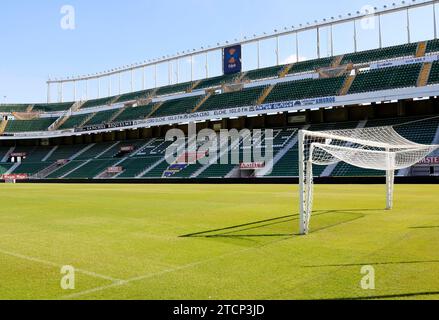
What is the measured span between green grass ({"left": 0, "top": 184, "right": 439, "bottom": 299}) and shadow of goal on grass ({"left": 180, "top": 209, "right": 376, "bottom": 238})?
2 cm

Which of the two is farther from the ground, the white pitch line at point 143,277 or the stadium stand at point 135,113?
the stadium stand at point 135,113

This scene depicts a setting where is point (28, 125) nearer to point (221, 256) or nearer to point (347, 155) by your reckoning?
point (347, 155)

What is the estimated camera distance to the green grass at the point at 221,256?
16.6 ft

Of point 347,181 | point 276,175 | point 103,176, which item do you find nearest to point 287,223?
point 347,181

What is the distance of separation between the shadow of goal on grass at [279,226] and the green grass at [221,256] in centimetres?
2

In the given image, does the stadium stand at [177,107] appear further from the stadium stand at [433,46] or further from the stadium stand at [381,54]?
the stadium stand at [433,46]

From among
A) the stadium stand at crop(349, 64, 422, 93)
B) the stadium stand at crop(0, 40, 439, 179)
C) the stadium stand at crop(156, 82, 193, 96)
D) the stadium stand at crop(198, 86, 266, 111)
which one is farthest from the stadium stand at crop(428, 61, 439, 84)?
the stadium stand at crop(156, 82, 193, 96)

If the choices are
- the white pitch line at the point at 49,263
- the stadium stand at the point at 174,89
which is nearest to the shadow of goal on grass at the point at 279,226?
the white pitch line at the point at 49,263

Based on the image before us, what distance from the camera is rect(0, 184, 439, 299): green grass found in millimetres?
5059

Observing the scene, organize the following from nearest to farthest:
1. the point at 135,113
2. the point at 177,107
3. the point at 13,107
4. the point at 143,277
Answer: the point at 143,277
the point at 177,107
the point at 135,113
the point at 13,107

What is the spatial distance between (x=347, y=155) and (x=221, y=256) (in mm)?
9323

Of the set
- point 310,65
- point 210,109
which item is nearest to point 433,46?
point 310,65

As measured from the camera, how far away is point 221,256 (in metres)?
7.05

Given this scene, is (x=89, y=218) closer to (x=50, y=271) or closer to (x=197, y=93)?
Result: (x=50, y=271)
